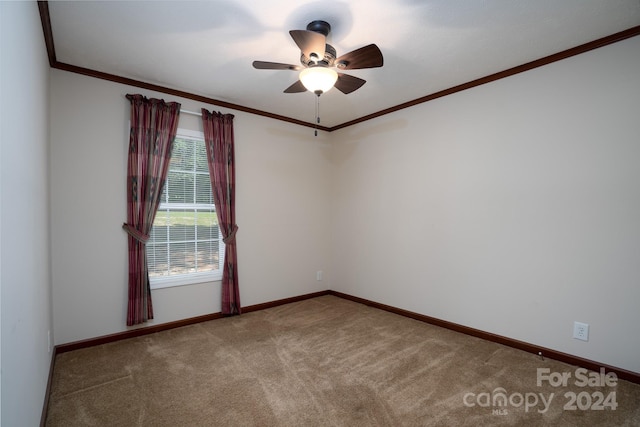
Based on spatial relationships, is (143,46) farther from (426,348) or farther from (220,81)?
(426,348)

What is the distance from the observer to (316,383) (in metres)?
2.21

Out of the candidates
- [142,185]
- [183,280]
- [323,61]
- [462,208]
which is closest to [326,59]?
[323,61]

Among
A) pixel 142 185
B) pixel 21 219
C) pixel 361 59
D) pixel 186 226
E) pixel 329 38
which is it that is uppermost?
pixel 329 38

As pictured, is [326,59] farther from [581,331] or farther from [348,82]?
[581,331]

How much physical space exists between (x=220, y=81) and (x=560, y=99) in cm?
310

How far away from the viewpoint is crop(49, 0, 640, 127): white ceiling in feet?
6.53

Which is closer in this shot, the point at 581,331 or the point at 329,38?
the point at 329,38

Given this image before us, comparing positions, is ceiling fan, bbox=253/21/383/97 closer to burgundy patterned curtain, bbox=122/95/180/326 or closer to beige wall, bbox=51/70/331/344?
burgundy patterned curtain, bbox=122/95/180/326

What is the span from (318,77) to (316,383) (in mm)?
2207

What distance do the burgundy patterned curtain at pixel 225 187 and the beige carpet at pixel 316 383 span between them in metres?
0.50

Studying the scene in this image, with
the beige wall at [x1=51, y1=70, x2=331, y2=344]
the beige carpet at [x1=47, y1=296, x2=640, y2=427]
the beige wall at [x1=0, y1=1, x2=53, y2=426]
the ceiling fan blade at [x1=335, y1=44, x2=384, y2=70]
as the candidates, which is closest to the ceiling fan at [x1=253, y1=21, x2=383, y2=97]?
the ceiling fan blade at [x1=335, y1=44, x2=384, y2=70]

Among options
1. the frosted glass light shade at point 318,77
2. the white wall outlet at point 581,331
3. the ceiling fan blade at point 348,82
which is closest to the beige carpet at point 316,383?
the white wall outlet at point 581,331

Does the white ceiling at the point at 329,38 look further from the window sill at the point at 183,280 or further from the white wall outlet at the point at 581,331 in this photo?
the white wall outlet at the point at 581,331

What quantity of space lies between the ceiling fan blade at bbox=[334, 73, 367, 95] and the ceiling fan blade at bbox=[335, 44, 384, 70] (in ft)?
0.46
